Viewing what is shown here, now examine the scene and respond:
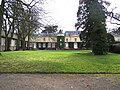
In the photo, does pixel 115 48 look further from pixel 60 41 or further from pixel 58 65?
pixel 60 41

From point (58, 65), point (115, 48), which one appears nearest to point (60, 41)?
point (115, 48)

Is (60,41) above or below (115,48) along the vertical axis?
above

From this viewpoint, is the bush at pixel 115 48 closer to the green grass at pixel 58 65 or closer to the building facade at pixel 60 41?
the green grass at pixel 58 65

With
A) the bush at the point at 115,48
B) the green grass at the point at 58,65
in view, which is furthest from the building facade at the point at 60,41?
the green grass at the point at 58,65

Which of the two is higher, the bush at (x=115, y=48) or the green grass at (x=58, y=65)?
the bush at (x=115, y=48)

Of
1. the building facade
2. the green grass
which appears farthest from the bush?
the building facade

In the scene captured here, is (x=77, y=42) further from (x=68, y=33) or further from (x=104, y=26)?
(x=104, y=26)

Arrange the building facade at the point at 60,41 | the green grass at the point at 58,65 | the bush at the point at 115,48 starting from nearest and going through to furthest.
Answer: the green grass at the point at 58,65 < the bush at the point at 115,48 < the building facade at the point at 60,41

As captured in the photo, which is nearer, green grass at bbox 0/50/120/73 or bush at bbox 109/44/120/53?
green grass at bbox 0/50/120/73

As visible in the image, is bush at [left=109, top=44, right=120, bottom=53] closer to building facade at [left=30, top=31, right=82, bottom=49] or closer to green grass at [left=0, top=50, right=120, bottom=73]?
green grass at [left=0, top=50, right=120, bottom=73]

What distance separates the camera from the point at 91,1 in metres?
37.4

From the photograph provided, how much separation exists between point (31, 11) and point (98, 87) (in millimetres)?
13262

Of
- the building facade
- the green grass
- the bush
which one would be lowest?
the green grass

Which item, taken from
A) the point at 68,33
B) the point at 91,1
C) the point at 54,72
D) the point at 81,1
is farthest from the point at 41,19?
the point at 68,33
